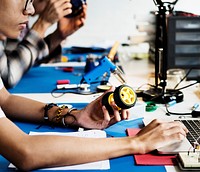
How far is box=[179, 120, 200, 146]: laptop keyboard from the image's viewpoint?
3.77ft

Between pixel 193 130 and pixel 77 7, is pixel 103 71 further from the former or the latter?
pixel 77 7

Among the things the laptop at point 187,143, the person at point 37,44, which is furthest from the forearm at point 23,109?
the laptop at point 187,143

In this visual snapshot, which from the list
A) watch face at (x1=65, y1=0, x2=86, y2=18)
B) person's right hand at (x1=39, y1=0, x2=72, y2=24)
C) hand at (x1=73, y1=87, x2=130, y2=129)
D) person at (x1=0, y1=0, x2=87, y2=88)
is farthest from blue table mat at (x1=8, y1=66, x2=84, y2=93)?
hand at (x1=73, y1=87, x2=130, y2=129)

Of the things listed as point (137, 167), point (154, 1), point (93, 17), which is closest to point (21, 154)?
point (137, 167)

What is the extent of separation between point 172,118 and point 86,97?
475 mm

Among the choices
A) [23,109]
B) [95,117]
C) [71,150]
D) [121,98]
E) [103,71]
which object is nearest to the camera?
[71,150]

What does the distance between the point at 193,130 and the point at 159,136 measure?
162 mm

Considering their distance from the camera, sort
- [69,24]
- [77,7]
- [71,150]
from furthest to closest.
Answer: [69,24] → [77,7] → [71,150]

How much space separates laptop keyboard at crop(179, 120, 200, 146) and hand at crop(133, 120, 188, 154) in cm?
3

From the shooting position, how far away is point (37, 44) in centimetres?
213

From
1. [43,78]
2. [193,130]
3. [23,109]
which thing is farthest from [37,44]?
[193,130]

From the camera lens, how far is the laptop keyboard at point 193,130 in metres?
1.15

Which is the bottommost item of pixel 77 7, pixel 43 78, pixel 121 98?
pixel 43 78

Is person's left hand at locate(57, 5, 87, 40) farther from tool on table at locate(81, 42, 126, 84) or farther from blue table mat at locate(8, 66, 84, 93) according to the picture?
tool on table at locate(81, 42, 126, 84)
